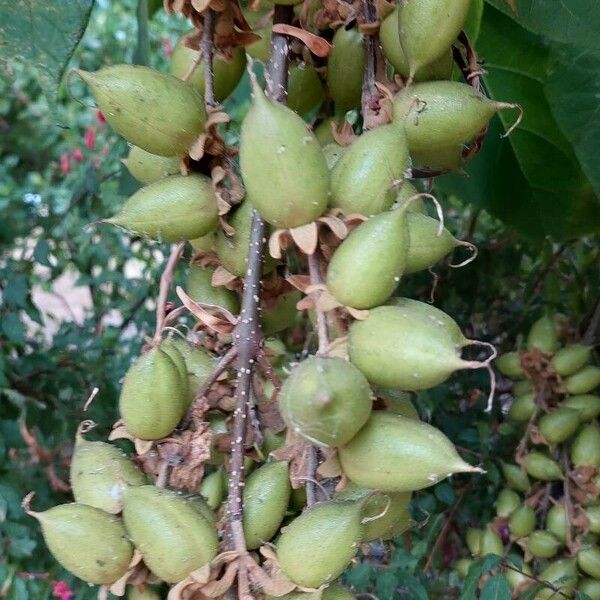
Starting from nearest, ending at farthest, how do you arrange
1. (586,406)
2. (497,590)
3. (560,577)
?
(497,590)
(560,577)
(586,406)

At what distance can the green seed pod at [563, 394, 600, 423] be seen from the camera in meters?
1.11

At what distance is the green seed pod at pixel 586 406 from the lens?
3.65 ft

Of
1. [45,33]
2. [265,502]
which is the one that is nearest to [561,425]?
[265,502]

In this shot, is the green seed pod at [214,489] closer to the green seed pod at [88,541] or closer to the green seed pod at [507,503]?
the green seed pod at [88,541]

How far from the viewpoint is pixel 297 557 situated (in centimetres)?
48

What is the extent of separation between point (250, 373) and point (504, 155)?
697mm

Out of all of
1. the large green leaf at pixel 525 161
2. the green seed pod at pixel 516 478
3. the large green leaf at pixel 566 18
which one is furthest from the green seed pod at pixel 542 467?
the large green leaf at pixel 566 18

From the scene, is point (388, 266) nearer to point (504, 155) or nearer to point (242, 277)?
point (242, 277)

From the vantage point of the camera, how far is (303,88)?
67cm

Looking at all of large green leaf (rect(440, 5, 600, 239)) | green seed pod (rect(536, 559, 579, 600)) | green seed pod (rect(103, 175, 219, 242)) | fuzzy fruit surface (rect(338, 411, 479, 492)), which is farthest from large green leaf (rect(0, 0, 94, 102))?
green seed pod (rect(536, 559, 579, 600))

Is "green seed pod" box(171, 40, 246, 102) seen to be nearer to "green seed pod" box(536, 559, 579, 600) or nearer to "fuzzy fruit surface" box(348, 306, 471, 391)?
"fuzzy fruit surface" box(348, 306, 471, 391)

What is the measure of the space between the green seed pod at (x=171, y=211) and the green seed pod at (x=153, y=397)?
0.28 ft

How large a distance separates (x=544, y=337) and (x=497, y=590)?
0.46 m

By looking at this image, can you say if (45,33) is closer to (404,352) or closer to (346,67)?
(346,67)
